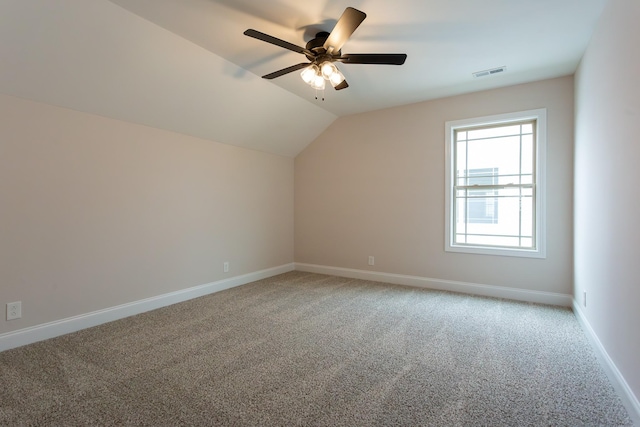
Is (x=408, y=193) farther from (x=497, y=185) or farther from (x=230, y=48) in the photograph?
(x=230, y=48)

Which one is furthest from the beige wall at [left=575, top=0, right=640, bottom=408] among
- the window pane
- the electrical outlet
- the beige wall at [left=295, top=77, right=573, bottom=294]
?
the electrical outlet

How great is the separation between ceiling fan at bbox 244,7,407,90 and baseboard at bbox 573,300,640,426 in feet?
8.41

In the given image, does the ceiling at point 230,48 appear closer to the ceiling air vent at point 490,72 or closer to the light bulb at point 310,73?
the ceiling air vent at point 490,72

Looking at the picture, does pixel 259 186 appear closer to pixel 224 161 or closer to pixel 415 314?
pixel 224 161

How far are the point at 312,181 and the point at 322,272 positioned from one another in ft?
5.35

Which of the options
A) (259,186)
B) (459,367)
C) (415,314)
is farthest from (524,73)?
(259,186)

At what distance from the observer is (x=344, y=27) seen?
217 centimetres

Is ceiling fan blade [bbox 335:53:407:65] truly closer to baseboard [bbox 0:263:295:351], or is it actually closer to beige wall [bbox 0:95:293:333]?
beige wall [bbox 0:95:293:333]

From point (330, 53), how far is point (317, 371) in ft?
8.11

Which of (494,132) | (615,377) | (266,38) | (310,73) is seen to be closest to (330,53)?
(310,73)

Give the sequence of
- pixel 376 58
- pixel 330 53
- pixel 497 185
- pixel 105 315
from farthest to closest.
Answer: pixel 497 185 < pixel 105 315 < pixel 330 53 < pixel 376 58

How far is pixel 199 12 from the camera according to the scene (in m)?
2.45

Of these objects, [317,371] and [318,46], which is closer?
[317,371]

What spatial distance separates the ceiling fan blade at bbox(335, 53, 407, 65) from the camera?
238 centimetres
